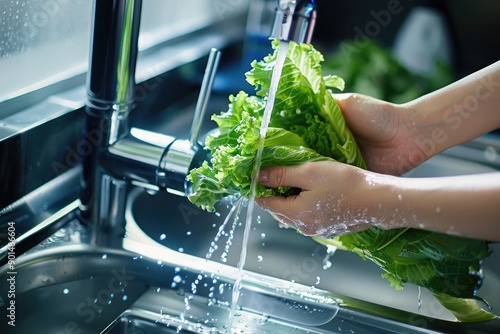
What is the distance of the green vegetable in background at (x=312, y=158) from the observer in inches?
33.1

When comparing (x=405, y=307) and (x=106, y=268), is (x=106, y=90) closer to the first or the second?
(x=106, y=268)

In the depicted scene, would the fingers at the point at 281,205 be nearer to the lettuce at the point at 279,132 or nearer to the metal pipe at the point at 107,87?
the lettuce at the point at 279,132

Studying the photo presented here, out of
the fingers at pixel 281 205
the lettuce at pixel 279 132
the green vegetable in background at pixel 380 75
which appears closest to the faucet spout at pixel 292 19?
the lettuce at pixel 279 132

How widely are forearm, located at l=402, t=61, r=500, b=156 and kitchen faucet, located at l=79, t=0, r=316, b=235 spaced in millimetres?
356

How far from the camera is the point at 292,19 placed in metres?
0.80

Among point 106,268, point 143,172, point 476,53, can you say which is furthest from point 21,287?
point 476,53

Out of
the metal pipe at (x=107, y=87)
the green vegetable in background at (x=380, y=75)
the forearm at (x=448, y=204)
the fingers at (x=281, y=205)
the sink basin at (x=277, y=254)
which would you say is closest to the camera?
the forearm at (x=448, y=204)

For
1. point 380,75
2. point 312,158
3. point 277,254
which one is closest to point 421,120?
point 312,158

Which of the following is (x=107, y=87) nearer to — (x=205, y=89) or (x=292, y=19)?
(x=205, y=89)

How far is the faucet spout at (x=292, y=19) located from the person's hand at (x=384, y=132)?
24 cm

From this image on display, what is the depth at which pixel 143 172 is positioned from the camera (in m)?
0.99

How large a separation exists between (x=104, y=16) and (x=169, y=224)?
0.41 metres

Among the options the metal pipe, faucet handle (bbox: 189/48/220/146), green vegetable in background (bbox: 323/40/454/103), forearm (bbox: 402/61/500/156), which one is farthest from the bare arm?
green vegetable in background (bbox: 323/40/454/103)

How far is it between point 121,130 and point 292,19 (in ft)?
1.17
